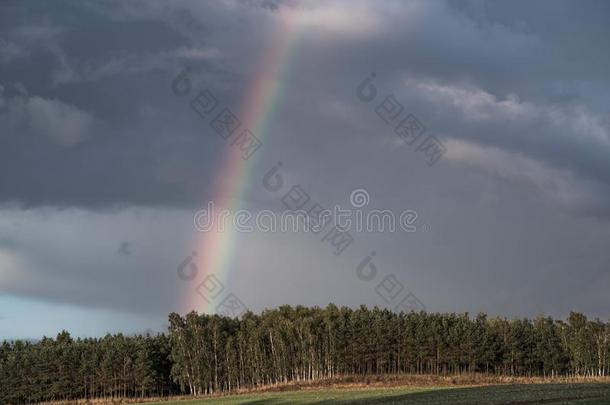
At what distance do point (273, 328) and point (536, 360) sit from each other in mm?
52491

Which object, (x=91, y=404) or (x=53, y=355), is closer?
(x=91, y=404)

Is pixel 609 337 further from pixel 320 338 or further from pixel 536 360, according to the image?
pixel 320 338

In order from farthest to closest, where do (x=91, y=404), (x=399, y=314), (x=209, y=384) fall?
(x=399, y=314)
(x=209, y=384)
(x=91, y=404)

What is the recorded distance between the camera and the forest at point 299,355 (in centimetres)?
14350

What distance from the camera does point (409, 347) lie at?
5728 inches

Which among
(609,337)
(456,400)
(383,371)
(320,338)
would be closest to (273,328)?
(320,338)

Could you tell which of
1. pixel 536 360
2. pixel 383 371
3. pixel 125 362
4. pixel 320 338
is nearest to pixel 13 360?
pixel 125 362

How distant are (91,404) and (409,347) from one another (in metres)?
61.1

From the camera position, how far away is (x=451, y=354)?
144750 mm

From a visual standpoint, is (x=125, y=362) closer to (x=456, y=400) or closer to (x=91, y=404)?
(x=91, y=404)

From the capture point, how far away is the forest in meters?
144

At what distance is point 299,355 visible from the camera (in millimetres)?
144000

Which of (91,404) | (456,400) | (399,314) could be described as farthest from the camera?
(399,314)

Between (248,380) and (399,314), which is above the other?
(399,314)
